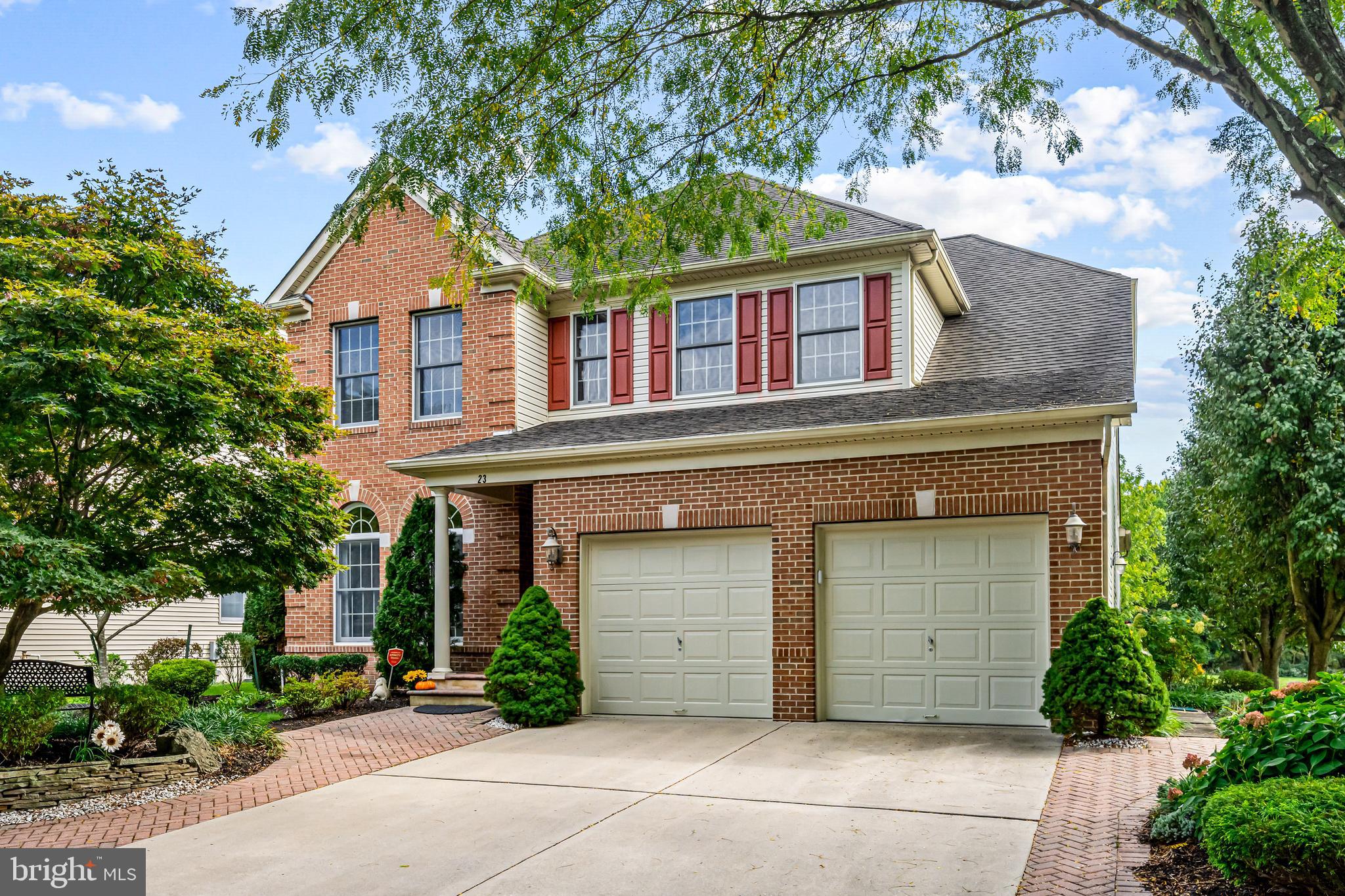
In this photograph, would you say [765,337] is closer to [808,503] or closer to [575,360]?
[575,360]

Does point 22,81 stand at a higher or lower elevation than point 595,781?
higher

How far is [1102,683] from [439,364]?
1183 centimetres

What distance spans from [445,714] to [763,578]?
480cm

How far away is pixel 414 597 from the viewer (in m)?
16.3

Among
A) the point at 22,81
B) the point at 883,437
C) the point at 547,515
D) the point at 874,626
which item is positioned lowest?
the point at 874,626

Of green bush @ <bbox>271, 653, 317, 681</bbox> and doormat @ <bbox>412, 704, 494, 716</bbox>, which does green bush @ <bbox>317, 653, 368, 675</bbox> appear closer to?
green bush @ <bbox>271, 653, 317, 681</bbox>

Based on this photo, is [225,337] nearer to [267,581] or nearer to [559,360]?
[267,581]

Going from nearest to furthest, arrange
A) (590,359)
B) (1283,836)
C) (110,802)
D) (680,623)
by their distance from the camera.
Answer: (1283,836)
(110,802)
(680,623)
(590,359)

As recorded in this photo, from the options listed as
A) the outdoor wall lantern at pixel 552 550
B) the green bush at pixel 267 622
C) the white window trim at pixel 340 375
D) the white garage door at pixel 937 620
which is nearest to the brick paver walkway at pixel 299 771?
the outdoor wall lantern at pixel 552 550

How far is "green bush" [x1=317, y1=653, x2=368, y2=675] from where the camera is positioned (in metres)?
17.0

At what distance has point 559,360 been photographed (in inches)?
684

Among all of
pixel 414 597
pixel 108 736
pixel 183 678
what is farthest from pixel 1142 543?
pixel 108 736

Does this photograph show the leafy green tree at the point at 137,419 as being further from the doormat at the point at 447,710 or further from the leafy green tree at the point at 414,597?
the leafy green tree at the point at 414,597

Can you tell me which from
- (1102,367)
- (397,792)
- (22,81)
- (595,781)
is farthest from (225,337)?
(1102,367)
